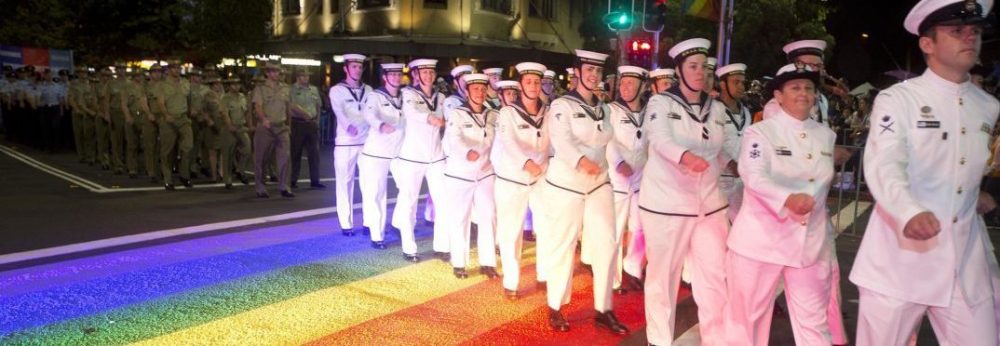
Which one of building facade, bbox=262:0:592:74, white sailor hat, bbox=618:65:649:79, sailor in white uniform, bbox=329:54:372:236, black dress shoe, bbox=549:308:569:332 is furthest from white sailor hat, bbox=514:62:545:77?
building facade, bbox=262:0:592:74

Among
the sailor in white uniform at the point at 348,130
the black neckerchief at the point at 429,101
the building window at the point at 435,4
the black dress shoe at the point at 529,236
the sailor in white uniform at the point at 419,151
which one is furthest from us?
the building window at the point at 435,4

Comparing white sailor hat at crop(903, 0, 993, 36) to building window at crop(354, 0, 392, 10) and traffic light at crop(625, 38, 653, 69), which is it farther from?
building window at crop(354, 0, 392, 10)

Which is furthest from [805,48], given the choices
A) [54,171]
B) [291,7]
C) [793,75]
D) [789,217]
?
[291,7]

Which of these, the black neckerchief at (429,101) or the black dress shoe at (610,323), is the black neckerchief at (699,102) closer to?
the black dress shoe at (610,323)

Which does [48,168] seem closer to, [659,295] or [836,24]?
[659,295]

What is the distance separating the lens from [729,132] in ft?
16.9

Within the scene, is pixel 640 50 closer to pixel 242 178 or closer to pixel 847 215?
pixel 847 215

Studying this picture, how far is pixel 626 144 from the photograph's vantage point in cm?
617

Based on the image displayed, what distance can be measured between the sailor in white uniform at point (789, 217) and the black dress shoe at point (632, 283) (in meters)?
2.49

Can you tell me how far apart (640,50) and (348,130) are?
6285 millimetres

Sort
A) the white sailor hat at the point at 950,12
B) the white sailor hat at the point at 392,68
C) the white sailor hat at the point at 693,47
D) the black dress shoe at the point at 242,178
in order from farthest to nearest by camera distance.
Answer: the black dress shoe at the point at 242,178, the white sailor hat at the point at 392,68, the white sailor hat at the point at 693,47, the white sailor hat at the point at 950,12

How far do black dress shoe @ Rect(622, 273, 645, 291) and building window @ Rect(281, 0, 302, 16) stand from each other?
3160cm

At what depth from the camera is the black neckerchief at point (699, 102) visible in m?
4.86

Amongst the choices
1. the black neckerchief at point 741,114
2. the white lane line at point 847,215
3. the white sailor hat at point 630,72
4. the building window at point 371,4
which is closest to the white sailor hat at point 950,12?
the black neckerchief at point 741,114
